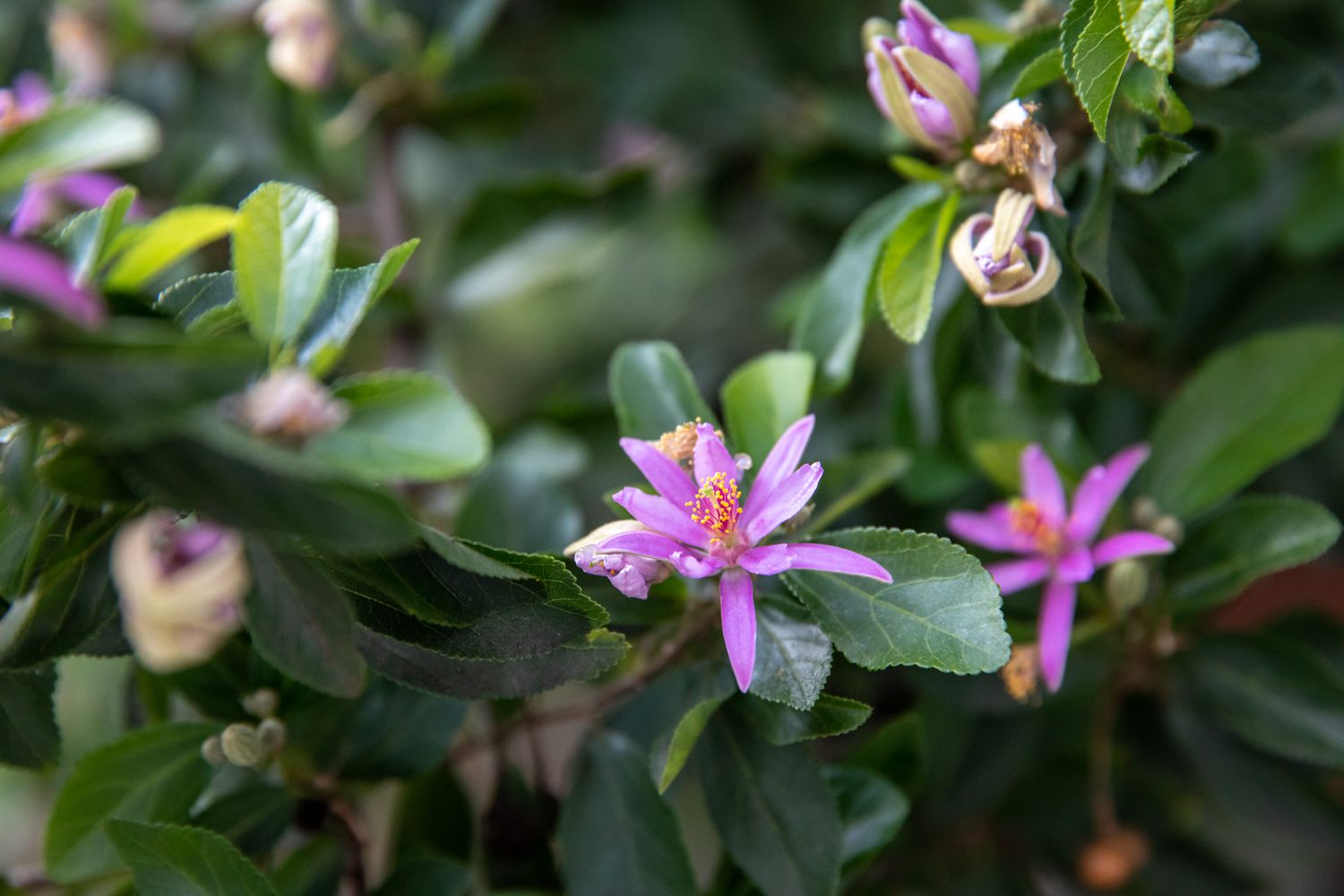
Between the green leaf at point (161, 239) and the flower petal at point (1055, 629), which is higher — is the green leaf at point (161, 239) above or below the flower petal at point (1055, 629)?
above

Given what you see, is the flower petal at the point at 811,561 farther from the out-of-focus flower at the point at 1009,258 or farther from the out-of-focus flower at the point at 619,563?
the out-of-focus flower at the point at 1009,258

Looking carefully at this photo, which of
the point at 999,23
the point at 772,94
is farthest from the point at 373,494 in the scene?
the point at 772,94

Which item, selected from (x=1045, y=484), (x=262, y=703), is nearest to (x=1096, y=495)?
(x=1045, y=484)

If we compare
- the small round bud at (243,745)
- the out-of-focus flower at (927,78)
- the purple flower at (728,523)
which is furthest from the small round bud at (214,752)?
the out-of-focus flower at (927,78)

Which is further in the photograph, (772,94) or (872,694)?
(772,94)

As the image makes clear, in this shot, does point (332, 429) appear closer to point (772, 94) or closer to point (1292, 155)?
point (772, 94)

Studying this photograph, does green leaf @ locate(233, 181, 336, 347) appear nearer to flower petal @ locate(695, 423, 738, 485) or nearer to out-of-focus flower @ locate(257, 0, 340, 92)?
flower petal @ locate(695, 423, 738, 485)
